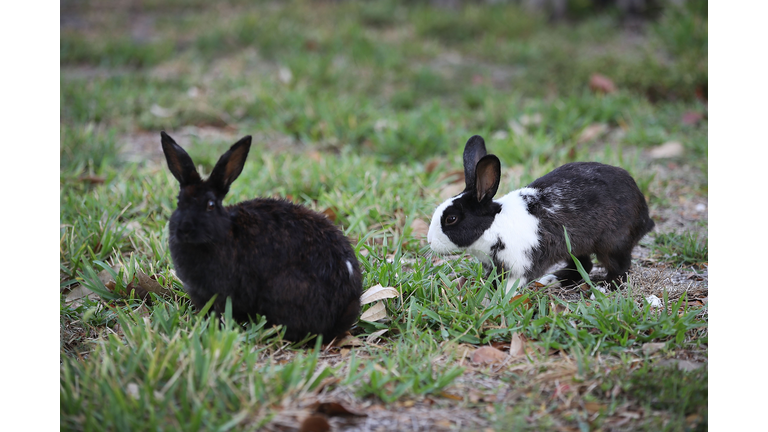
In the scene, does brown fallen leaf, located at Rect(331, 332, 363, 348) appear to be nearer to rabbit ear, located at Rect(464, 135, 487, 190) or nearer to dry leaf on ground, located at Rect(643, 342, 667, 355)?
rabbit ear, located at Rect(464, 135, 487, 190)

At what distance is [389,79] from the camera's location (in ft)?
25.1

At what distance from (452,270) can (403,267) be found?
11.1 inches

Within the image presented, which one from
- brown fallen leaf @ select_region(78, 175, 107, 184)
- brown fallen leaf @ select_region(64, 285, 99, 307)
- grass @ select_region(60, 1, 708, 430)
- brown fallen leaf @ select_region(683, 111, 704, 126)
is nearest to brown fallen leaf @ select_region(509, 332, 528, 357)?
grass @ select_region(60, 1, 708, 430)

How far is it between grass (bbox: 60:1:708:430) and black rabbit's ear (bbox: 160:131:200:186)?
0.61 metres

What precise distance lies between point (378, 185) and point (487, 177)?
1481mm

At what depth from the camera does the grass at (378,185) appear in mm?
2340

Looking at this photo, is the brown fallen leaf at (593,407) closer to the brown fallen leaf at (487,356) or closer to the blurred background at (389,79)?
the brown fallen leaf at (487,356)

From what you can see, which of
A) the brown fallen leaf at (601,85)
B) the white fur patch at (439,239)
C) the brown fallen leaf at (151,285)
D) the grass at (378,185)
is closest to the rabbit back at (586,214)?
the grass at (378,185)

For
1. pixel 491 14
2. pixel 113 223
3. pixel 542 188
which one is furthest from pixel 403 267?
pixel 491 14

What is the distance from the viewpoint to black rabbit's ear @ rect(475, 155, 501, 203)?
3.01 meters

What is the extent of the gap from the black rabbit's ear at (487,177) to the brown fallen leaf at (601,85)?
4293 mm

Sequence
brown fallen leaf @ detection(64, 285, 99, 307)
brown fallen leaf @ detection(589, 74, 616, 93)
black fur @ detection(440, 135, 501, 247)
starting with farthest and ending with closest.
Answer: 1. brown fallen leaf @ detection(589, 74, 616, 93)
2. brown fallen leaf @ detection(64, 285, 99, 307)
3. black fur @ detection(440, 135, 501, 247)

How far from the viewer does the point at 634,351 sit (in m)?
2.69

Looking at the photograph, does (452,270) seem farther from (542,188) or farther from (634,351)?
(634,351)
